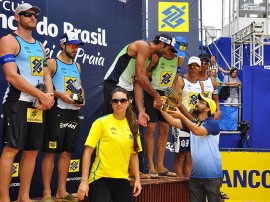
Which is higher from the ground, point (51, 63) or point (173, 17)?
point (173, 17)

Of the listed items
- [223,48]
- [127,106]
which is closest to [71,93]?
[127,106]

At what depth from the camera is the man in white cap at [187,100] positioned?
256 inches

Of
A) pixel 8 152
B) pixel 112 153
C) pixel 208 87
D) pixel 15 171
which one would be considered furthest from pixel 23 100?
pixel 208 87

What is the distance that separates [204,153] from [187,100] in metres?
1.36

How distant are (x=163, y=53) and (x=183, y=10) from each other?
2.90m

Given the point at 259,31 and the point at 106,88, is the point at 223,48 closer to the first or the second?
the point at 259,31

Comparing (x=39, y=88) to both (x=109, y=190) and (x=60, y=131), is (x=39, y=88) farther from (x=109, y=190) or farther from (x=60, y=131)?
(x=109, y=190)

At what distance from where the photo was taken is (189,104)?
6.62 m

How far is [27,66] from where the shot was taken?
4.52 metres

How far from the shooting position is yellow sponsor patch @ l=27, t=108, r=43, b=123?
4418mm

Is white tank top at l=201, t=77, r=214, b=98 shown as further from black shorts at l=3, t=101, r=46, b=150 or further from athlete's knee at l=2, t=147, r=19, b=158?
athlete's knee at l=2, t=147, r=19, b=158

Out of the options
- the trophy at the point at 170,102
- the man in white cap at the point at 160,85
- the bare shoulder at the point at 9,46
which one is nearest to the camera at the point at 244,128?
the man in white cap at the point at 160,85

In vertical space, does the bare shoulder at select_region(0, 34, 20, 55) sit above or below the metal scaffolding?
below

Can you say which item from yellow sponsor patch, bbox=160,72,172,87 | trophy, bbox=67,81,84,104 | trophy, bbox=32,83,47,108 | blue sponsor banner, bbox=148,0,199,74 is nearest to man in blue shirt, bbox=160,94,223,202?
yellow sponsor patch, bbox=160,72,172,87
